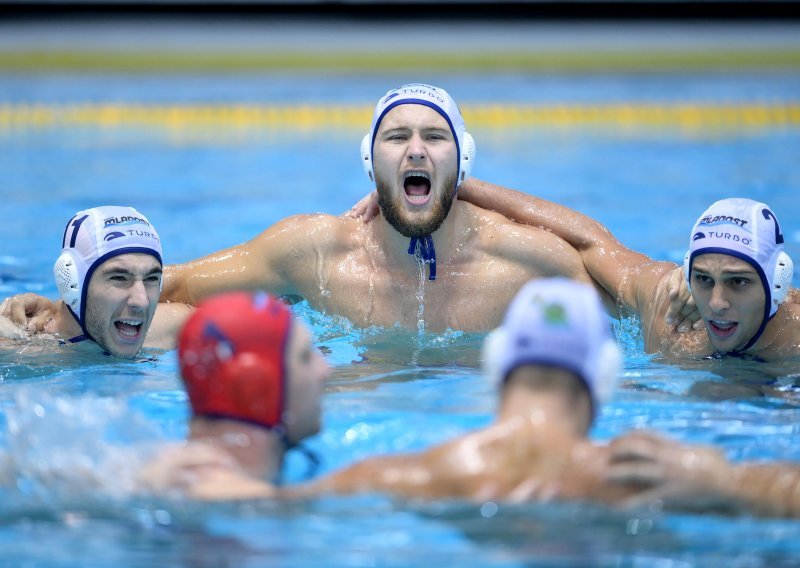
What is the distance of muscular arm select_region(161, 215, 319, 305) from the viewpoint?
5320 mm

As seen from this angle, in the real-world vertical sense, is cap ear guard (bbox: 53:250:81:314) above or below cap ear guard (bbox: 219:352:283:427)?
above

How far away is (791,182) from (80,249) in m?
6.62

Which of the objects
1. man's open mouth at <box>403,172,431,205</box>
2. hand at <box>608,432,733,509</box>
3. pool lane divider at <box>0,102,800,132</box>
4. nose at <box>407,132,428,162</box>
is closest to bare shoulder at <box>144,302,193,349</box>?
man's open mouth at <box>403,172,431,205</box>

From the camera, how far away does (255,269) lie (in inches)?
210

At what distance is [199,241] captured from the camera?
7977 mm

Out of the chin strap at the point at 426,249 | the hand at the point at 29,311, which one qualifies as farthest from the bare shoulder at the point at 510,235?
the hand at the point at 29,311

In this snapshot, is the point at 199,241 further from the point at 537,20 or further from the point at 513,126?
the point at 537,20

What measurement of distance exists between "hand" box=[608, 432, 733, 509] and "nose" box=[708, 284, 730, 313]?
1.69m

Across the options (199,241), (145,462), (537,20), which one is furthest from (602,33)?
(145,462)

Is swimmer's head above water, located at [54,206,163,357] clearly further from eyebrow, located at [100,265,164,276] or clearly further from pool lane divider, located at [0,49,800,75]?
pool lane divider, located at [0,49,800,75]

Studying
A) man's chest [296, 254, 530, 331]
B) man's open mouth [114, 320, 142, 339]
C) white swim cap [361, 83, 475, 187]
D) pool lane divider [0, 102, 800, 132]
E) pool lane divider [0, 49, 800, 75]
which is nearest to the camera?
man's open mouth [114, 320, 142, 339]

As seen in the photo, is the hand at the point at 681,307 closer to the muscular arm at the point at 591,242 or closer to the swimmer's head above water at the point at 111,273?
the muscular arm at the point at 591,242

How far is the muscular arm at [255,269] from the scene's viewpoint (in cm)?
532

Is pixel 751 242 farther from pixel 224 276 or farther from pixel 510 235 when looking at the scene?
pixel 224 276
